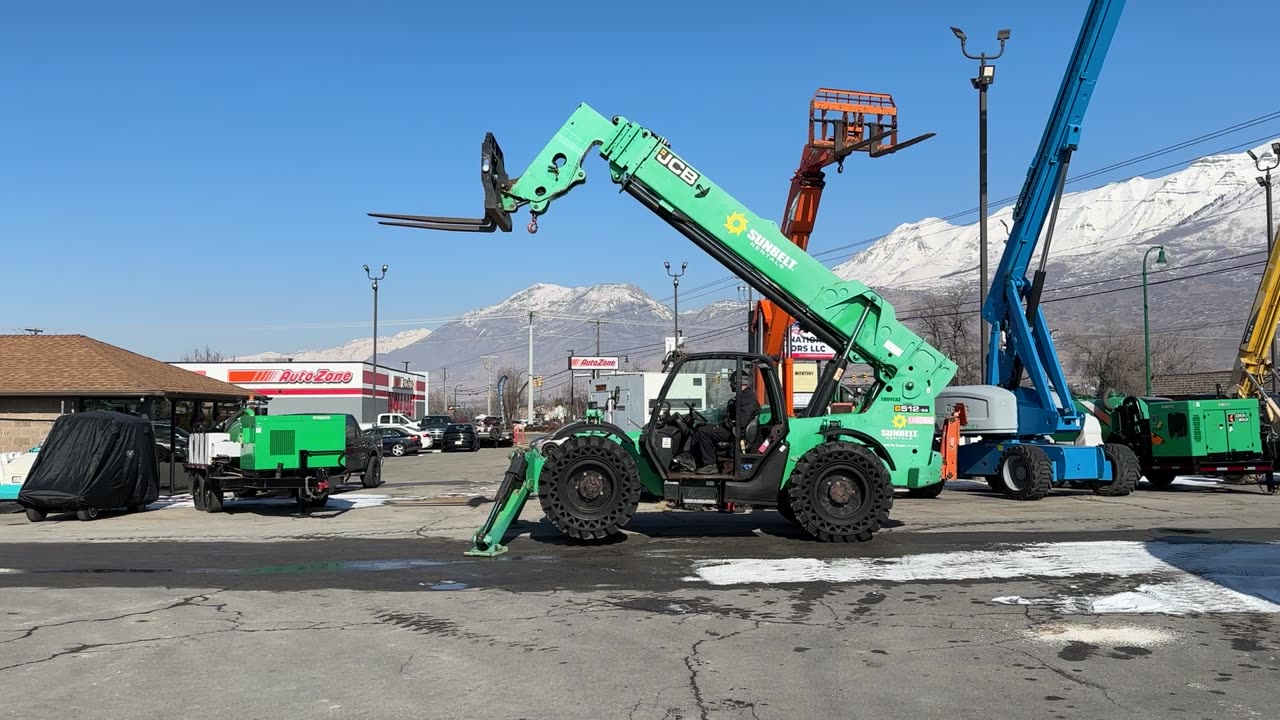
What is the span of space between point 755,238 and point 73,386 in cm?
1934

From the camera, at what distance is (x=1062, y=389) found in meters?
20.2

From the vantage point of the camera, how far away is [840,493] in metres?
12.4

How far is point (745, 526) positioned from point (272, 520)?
7.63 m

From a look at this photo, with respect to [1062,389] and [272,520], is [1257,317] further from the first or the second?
[272,520]

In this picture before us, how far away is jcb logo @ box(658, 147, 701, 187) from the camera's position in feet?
44.0

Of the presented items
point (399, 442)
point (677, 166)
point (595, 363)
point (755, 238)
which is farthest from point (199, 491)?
point (595, 363)

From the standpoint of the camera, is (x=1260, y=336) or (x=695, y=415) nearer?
(x=695, y=415)

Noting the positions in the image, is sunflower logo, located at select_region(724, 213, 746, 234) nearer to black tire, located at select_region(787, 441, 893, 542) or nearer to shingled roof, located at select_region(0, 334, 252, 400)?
black tire, located at select_region(787, 441, 893, 542)

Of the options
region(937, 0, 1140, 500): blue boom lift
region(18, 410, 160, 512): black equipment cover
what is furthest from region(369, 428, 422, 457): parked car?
region(937, 0, 1140, 500): blue boom lift

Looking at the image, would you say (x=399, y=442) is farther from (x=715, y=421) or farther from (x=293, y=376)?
(x=293, y=376)

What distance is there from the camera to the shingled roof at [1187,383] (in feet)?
175

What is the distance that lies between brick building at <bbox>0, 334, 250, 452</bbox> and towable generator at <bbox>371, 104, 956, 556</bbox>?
46.3ft

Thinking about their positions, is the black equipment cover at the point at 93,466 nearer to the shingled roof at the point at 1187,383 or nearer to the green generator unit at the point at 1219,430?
the green generator unit at the point at 1219,430

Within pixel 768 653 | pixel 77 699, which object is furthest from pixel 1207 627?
pixel 77 699
